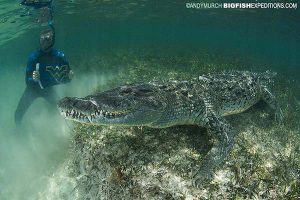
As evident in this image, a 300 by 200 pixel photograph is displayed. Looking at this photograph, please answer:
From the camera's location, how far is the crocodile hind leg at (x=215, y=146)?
4957 millimetres

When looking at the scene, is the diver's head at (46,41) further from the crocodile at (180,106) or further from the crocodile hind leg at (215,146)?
the crocodile hind leg at (215,146)

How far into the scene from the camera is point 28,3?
17531 mm

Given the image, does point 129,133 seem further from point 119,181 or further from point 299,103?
point 299,103

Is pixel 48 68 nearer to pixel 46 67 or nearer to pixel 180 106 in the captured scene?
pixel 46 67

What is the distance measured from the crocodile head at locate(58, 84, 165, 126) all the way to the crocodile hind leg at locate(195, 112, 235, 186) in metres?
1.17

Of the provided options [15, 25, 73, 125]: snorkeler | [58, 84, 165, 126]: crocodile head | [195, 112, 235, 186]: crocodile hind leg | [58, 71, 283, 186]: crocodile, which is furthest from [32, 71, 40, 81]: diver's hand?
[195, 112, 235, 186]: crocodile hind leg

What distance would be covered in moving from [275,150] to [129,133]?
10.5ft

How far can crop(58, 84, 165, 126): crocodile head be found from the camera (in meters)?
4.10

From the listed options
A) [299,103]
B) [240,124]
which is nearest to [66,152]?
[240,124]

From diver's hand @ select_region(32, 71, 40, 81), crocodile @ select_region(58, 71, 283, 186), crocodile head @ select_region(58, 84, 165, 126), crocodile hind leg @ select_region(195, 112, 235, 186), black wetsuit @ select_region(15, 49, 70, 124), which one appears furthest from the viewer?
black wetsuit @ select_region(15, 49, 70, 124)

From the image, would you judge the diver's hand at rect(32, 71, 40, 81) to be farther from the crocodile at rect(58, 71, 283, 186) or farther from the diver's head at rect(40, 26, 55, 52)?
the crocodile at rect(58, 71, 283, 186)

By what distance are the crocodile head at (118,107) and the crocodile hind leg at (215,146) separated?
3.83 ft

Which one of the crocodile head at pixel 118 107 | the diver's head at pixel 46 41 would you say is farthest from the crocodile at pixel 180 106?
the diver's head at pixel 46 41

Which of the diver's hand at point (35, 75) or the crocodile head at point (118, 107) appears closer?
the crocodile head at point (118, 107)
